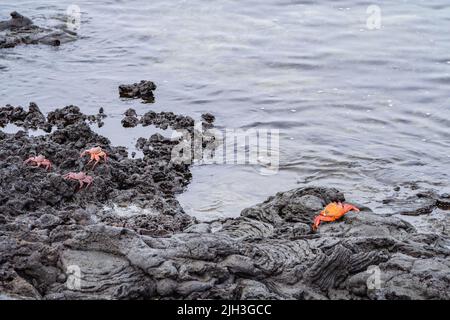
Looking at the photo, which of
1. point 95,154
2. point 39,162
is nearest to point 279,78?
point 95,154

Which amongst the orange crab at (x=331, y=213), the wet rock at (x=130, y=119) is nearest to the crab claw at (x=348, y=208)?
the orange crab at (x=331, y=213)

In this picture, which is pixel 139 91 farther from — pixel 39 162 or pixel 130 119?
pixel 39 162

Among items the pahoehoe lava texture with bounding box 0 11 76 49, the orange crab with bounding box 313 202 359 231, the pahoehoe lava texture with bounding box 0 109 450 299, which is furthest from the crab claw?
the pahoehoe lava texture with bounding box 0 11 76 49

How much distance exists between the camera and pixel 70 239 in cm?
649

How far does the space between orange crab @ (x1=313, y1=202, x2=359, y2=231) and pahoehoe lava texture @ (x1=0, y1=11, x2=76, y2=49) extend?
341 inches

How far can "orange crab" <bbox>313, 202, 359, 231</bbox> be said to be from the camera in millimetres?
7924

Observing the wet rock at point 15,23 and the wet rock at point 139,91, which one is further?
the wet rock at point 15,23

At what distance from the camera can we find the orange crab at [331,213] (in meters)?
7.92

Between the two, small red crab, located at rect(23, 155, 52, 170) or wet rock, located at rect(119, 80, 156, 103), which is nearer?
small red crab, located at rect(23, 155, 52, 170)

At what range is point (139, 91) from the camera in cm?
1253

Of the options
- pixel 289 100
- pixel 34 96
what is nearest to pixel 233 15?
pixel 289 100

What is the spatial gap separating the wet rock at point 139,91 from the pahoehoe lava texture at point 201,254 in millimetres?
4338

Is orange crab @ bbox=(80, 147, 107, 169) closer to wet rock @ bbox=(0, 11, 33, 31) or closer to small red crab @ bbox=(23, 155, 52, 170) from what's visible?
small red crab @ bbox=(23, 155, 52, 170)

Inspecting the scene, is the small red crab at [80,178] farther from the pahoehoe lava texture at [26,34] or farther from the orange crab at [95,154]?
the pahoehoe lava texture at [26,34]
